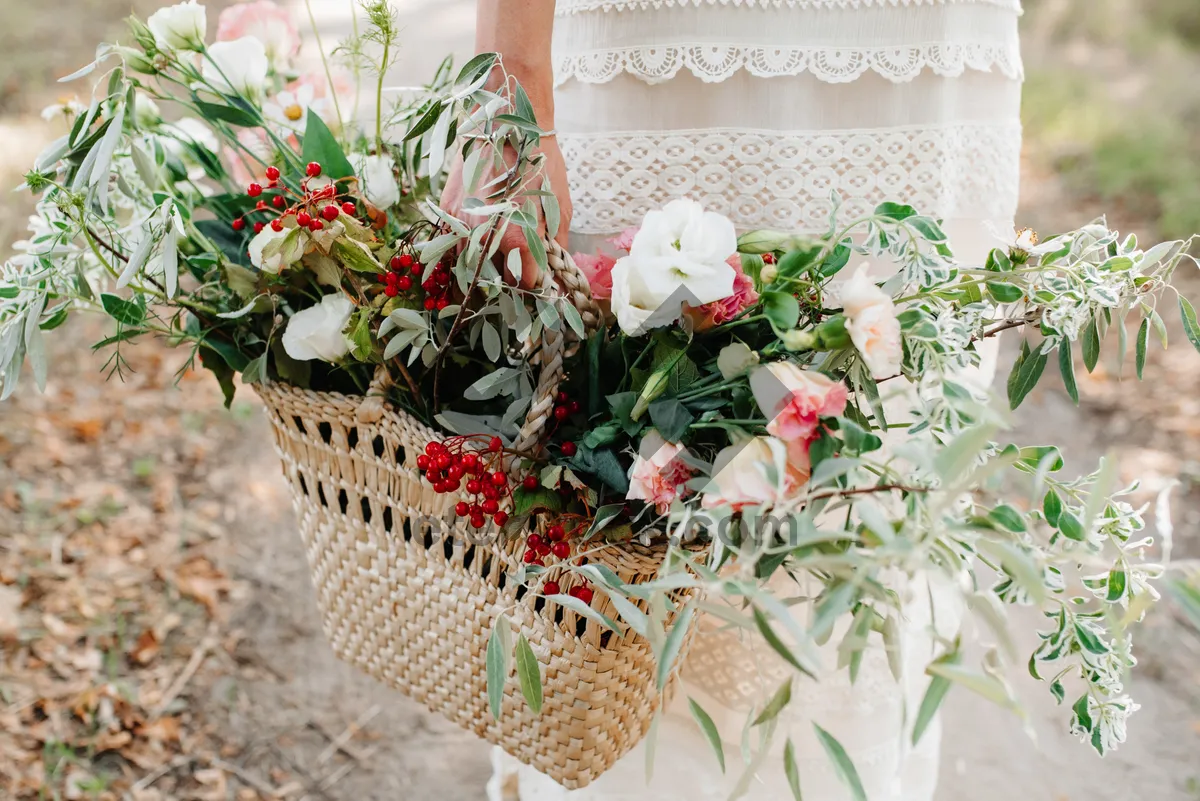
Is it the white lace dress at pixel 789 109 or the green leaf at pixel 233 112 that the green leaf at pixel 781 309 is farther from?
the green leaf at pixel 233 112

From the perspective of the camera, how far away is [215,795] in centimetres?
138

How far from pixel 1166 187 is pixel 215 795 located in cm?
333

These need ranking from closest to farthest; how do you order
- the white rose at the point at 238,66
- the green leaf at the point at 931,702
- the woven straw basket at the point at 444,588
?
the green leaf at the point at 931,702, the woven straw basket at the point at 444,588, the white rose at the point at 238,66

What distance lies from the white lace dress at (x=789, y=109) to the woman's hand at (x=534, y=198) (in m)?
0.07

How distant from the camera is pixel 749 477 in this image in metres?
0.51

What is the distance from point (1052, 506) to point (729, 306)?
10.2 inches

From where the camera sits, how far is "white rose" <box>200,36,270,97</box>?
789 millimetres

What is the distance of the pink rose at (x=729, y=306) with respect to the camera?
61 cm

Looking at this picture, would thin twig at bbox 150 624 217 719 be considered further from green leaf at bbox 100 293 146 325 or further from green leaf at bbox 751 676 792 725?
green leaf at bbox 751 676 792 725

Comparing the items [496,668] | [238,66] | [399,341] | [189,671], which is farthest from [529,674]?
[189,671]

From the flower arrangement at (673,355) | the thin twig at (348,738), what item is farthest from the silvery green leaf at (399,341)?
the thin twig at (348,738)

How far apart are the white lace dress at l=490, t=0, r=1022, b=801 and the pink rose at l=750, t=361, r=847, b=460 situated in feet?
0.80

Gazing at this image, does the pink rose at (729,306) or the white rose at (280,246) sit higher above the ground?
the white rose at (280,246)

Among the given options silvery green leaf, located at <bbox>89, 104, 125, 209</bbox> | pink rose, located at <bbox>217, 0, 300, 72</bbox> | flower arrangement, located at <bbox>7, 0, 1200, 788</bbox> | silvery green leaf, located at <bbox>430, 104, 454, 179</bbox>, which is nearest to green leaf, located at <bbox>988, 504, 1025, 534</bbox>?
flower arrangement, located at <bbox>7, 0, 1200, 788</bbox>
